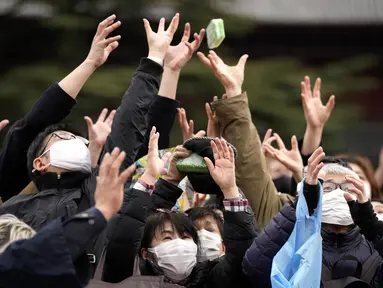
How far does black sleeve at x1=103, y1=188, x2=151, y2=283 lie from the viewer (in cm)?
442

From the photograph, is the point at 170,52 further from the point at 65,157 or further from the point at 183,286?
the point at 183,286

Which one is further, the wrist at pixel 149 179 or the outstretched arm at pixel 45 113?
the outstretched arm at pixel 45 113

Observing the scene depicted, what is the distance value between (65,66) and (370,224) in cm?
637

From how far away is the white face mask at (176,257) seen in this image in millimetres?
4578

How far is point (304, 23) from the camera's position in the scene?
14328 mm

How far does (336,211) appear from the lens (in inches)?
186

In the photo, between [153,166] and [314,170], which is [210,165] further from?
[314,170]

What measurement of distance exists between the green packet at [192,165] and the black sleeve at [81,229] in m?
1.01

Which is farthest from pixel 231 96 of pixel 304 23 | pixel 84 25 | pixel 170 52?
pixel 304 23

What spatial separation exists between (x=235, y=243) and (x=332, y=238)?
53 cm

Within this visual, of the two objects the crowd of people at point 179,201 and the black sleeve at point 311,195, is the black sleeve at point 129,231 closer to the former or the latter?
the crowd of people at point 179,201

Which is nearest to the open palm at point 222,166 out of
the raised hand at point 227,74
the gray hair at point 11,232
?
the raised hand at point 227,74

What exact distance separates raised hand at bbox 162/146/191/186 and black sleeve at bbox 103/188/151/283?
1.07ft

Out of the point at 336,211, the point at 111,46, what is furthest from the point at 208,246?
the point at 111,46
